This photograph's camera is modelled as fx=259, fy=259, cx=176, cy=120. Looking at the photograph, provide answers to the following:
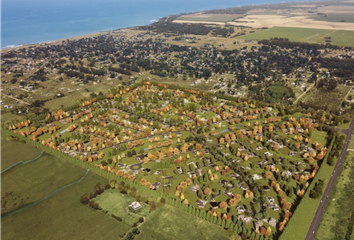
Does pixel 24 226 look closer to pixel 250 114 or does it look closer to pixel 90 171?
pixel 90 171

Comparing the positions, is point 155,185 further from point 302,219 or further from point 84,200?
point 302,219

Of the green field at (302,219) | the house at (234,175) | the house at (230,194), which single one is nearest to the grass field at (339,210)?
the green field at (302,219)

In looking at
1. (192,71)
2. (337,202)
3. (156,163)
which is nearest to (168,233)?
(156,163)

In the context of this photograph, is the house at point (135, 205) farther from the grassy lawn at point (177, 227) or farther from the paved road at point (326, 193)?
the paved road at point (326, 193)

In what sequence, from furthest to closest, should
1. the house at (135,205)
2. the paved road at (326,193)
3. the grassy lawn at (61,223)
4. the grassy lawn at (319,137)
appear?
1. the grassy lawn at (319,137)
2. the house at (135,205)
3. the grassy lawn at (61,223)
4. the paved road at (326,193)

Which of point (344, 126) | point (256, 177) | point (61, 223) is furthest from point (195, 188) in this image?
point (344, 126)

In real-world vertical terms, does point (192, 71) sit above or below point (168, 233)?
above
